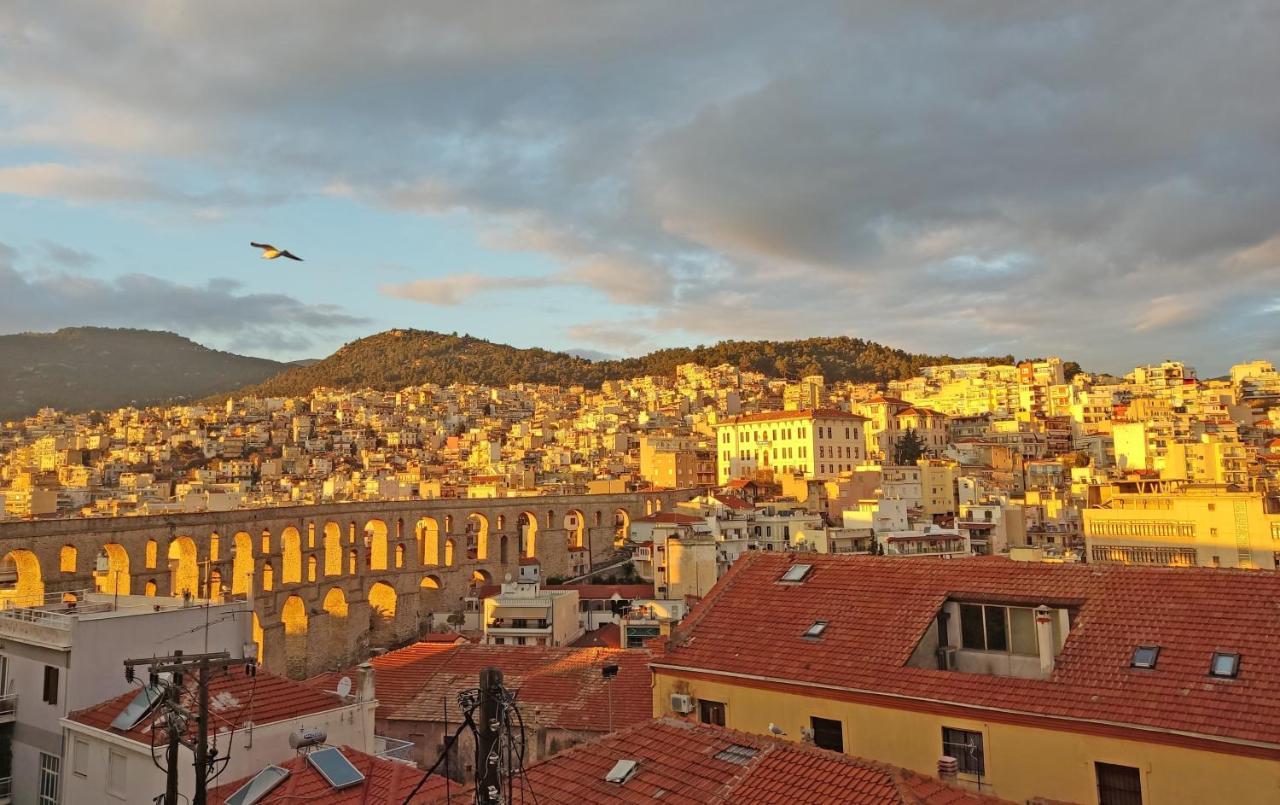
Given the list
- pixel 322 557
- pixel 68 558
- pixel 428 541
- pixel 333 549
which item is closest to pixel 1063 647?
pixel 68 558

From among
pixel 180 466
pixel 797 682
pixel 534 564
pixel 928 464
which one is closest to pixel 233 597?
pixel 534 564

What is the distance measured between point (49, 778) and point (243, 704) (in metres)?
3.83

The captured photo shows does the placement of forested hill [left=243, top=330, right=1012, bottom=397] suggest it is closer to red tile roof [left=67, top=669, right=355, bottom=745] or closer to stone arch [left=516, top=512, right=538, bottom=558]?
stone arch [left=516, top=512, right=538, bottom=558]

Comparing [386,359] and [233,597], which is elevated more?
[386,359]

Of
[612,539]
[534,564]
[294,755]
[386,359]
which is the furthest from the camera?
[386,359]

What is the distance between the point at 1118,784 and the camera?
850 cm

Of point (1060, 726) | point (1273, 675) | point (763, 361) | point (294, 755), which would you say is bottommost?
point (294, 755)

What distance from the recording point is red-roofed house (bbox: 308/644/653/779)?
17031mm

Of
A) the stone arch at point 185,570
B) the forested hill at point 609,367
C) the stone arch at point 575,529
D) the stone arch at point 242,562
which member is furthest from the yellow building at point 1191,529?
the forested hill at point 609,367

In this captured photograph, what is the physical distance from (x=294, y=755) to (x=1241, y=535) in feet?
119

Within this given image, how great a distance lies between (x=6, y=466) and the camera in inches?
4161

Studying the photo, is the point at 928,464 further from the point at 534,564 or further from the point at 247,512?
the point at 247,512

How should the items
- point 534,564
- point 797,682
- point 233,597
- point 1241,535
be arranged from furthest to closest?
point 534,564 < point 233,597 < point 1241,535 < point 797,682

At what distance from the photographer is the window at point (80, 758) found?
12.3m
